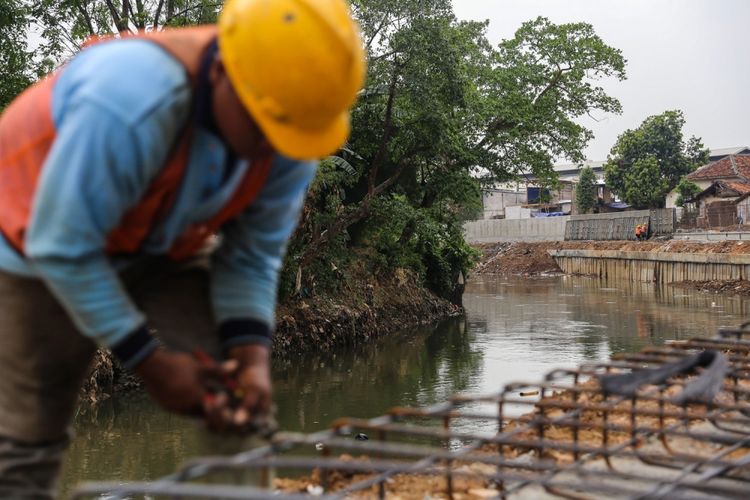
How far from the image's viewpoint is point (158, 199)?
1916 mm

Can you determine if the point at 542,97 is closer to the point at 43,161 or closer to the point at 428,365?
the point at 428,365

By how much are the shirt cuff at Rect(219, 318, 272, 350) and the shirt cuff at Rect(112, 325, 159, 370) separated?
34cm

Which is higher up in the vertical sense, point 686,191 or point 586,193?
point 586,193

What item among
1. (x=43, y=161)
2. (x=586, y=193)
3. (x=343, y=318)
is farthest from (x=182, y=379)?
(x=586, y=193)

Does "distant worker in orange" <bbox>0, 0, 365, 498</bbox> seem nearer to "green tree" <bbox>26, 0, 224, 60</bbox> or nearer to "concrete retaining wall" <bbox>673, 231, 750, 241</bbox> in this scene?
"green tree" <bbox>26, 0, 224, 60</bbox>

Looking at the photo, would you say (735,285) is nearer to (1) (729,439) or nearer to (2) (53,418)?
(1) (729,439)

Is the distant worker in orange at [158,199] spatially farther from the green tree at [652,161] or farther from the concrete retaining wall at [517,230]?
the green tree at [652,161]

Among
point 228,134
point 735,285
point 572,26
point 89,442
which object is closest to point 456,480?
point 228,134

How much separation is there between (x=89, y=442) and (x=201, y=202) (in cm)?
781

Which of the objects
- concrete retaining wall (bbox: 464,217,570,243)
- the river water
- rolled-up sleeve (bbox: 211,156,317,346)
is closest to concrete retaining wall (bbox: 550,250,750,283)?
the river water

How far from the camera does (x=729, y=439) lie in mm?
3117

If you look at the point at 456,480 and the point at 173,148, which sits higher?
the point at 173,148

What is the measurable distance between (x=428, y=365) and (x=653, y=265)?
19.1m

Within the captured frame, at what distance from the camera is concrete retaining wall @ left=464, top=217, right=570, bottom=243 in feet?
134
